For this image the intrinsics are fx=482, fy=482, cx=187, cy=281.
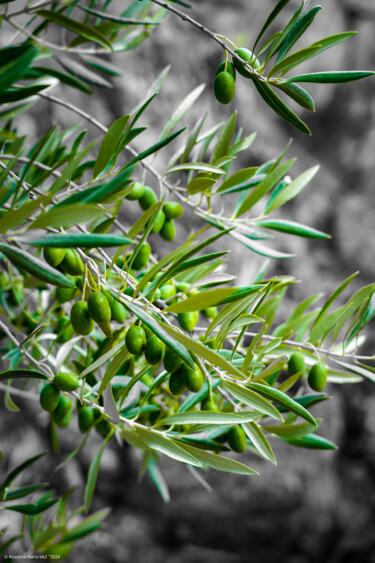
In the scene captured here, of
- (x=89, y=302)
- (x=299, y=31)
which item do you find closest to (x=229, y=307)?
(x=89, y=302)

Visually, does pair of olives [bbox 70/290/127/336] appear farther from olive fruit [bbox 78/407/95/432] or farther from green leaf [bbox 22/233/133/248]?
olive fruit [bbox 78/407/95/432]

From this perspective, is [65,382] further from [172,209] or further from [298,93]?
[298,93]

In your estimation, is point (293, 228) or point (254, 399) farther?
→ point (293, 228)

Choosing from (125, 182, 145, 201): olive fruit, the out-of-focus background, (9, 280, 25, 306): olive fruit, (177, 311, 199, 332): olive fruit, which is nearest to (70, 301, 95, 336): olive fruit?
(177, 311, 199, 332): olive fruit

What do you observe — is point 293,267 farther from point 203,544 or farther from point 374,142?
point 203,544

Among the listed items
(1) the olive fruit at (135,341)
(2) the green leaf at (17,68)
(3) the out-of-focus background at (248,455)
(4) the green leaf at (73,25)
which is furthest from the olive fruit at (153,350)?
(3) the out-of-focus background at (248,455)

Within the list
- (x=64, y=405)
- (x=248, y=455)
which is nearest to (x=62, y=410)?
(x=64, y=405)
